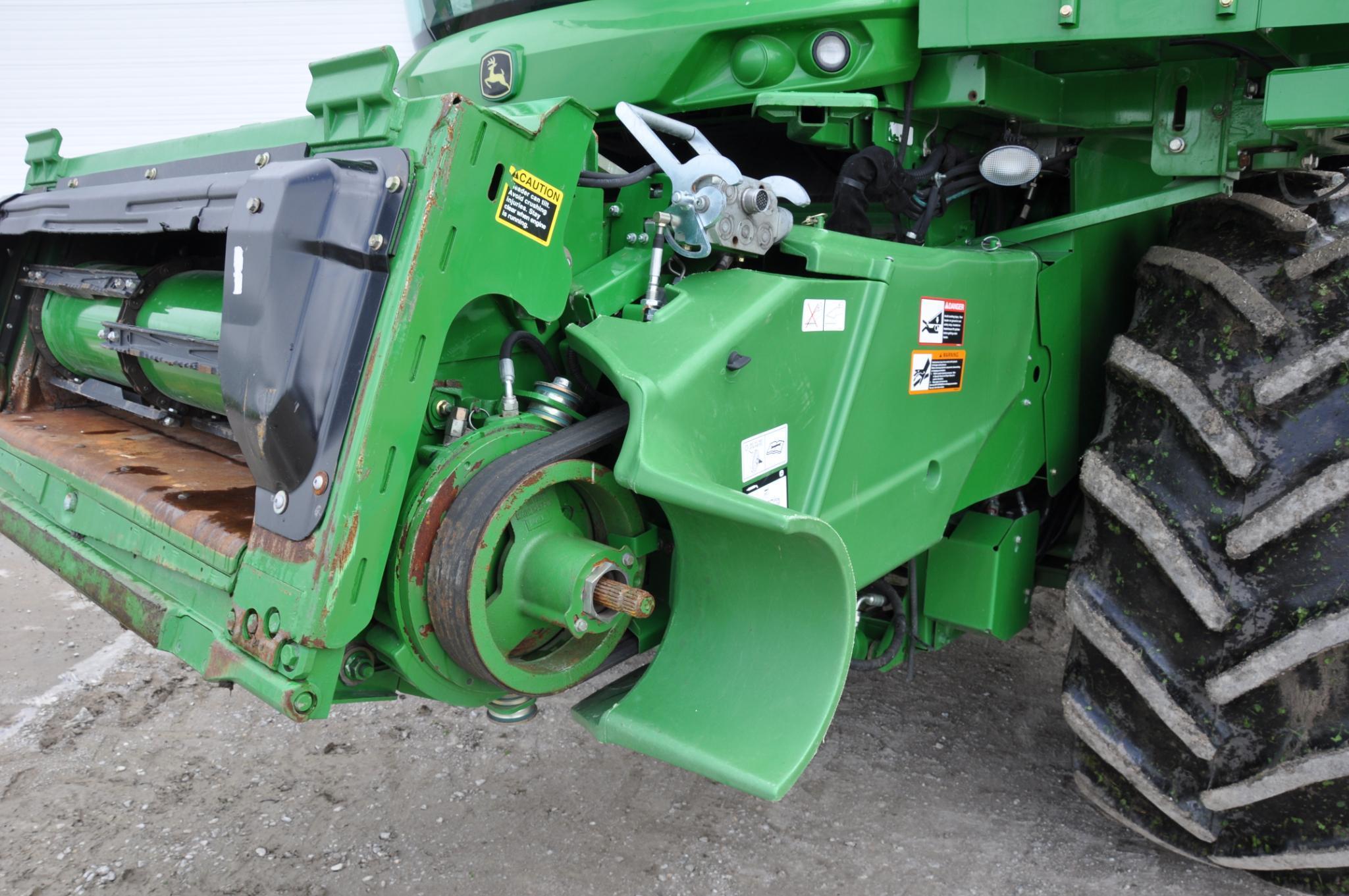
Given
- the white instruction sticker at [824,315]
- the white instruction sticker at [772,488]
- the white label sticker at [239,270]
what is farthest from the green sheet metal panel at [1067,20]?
the white label sticker at [239,270]

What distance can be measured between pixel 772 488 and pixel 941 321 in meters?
0.51

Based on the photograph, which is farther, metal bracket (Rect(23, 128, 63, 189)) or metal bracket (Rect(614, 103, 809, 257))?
metal bracket (Rect(23, 128, 63, 189))

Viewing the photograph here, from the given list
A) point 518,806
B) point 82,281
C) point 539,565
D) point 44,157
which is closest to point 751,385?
point 539,565

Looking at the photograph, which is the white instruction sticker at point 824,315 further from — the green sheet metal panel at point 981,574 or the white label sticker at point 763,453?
the green sheet metal panel at point 981,574

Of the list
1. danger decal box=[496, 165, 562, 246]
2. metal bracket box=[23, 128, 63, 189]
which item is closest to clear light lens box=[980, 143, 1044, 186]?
danger decal box=[496, 165, 562, 246]

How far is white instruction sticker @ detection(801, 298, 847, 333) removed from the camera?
5.65 ft

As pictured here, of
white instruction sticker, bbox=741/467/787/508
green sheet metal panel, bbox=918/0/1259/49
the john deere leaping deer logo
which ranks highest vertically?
green sheet metal panel, bbox=918/0/1259/49

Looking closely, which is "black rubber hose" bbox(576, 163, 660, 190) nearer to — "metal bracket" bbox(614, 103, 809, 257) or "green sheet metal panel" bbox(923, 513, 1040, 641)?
"metal bracket" bbox(614, 103, 809, 257)

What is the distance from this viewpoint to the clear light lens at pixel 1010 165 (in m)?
2.10

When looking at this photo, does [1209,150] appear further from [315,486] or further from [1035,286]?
[315,486]

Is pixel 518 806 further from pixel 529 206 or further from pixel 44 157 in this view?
pixel 44 157

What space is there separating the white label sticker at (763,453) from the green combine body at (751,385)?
0.05ft

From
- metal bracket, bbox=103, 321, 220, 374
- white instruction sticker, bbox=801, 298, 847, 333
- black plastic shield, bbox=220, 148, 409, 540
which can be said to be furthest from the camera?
metal bracket, bbox=103, 321, 220, 374

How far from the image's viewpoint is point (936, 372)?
196cm
